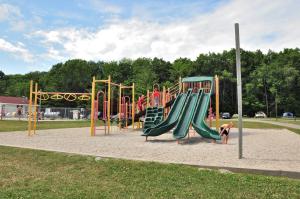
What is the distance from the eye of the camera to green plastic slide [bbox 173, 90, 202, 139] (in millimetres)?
13430

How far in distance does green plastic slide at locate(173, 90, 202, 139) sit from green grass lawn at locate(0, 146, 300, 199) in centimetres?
610

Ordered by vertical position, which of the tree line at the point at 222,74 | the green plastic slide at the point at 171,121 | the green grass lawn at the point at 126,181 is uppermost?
the tree line at the point at 222,74

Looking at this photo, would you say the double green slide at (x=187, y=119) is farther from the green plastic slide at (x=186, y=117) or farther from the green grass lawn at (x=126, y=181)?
the green grass lawn at (x=126, y=181)

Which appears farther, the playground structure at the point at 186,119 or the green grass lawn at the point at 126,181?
the playground structure at the point at 186,119

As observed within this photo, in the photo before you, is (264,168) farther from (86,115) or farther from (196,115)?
(86,115)

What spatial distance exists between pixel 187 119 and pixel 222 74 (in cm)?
6045

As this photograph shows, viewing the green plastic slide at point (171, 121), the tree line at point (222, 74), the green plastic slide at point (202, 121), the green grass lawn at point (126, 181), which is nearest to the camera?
the green grass lawn at point (126, 181)

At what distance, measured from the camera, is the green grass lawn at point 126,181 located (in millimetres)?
5164

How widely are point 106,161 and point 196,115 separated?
291 inches

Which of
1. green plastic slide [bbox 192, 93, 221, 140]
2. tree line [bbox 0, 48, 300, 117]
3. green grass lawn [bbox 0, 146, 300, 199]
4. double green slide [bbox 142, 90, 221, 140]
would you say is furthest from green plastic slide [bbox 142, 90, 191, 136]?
tree line [bbox 0, 48, 300, 117]

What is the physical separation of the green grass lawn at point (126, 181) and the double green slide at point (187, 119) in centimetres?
634

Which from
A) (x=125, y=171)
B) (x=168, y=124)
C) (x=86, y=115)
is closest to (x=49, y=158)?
(x=125, y=171)

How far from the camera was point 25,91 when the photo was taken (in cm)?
9412

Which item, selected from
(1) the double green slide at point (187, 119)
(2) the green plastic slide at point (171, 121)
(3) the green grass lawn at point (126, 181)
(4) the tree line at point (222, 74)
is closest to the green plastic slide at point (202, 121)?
(1) the double green slide at point (187, 119)
